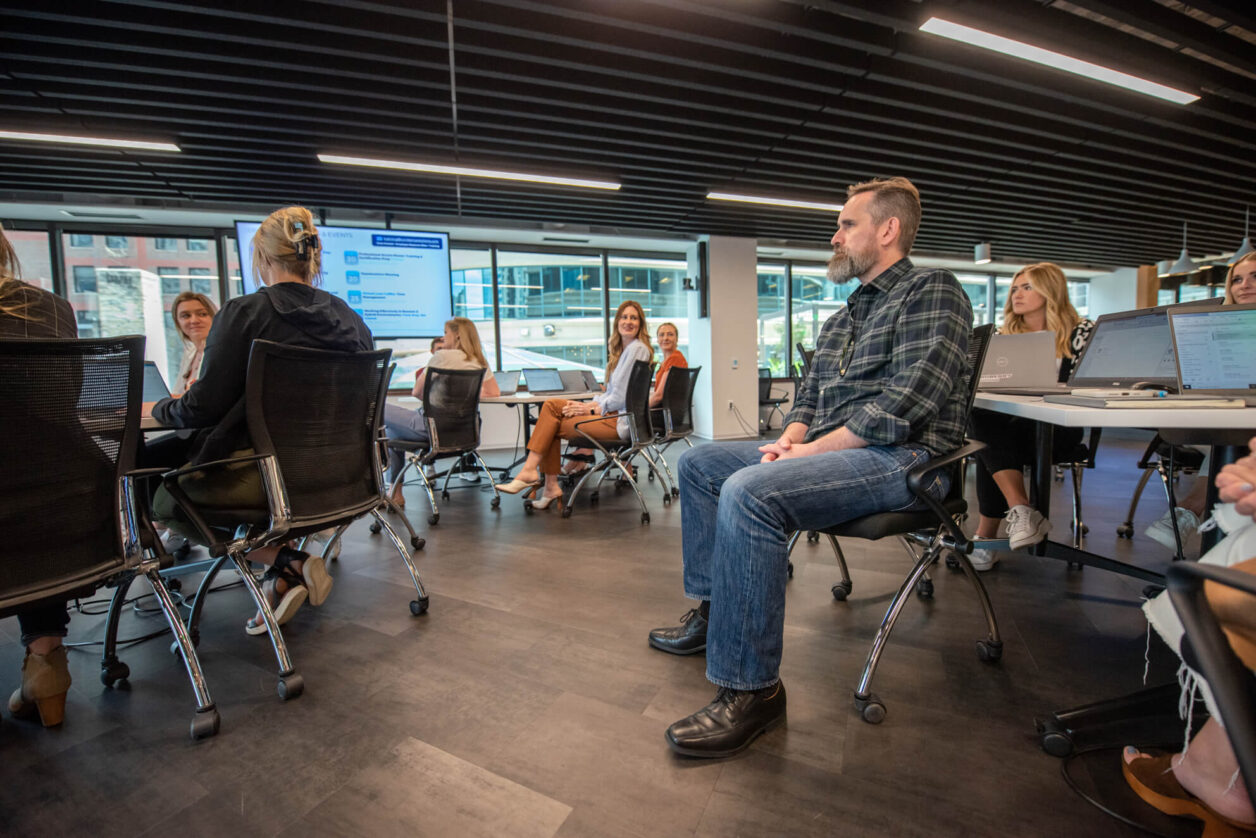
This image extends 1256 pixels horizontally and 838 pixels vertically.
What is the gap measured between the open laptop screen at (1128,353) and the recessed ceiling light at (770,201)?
4356 millimetres

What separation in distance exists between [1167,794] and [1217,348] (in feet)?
3.59

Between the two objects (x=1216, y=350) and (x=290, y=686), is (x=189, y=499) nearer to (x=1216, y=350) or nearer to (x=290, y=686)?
(x=290, y=686)

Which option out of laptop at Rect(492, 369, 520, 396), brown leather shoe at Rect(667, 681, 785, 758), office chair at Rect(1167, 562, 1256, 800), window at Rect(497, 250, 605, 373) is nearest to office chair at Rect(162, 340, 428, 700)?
brown leather shoe at Rect(667, 681, 785, 758)

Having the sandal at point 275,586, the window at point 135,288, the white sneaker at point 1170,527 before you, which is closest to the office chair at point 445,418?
the sandal at point 275,586

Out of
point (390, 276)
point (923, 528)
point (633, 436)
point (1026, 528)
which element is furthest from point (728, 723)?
point (390, 276)

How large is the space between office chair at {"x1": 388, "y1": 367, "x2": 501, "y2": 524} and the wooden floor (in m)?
1.24

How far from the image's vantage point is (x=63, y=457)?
1.21 meters

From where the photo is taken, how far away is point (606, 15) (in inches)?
122

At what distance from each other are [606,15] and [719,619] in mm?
3307

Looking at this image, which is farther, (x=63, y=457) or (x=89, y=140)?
(x=89, y=140)

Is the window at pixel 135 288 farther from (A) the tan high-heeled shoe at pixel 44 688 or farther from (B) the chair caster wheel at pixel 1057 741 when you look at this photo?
(B) the chair caster wheel at pixel 1057 741

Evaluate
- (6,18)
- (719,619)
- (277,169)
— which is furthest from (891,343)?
(277,169)

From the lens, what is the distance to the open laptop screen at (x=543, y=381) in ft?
17.7

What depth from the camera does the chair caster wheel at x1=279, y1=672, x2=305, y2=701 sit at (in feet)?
5.04
